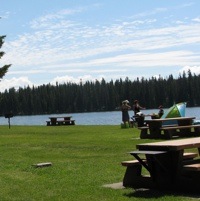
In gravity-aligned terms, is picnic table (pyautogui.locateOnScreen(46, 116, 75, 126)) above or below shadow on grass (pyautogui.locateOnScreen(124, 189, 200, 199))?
above

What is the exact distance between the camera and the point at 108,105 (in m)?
168

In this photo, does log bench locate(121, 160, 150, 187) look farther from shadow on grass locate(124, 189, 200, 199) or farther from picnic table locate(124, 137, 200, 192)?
shadow on grass locate(124, 189, 200, 199)

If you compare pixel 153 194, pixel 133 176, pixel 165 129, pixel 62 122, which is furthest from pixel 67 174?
pixel 62 122

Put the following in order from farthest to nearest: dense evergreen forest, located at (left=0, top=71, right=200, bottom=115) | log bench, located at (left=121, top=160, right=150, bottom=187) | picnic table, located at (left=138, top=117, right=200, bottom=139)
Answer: dense evergreen forest, located at (left=0, top=71, right=200, bottom=115) < picnic table, located at (left=138, top=117, right=200, bottom=139) < log bench, located at (left=121, top=160, right=150, bottom=187)

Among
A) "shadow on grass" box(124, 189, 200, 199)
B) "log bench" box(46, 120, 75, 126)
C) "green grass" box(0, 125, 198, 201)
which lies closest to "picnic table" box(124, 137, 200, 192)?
"shadow on grass" box(124, 189, 200, 199)

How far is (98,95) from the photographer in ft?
575

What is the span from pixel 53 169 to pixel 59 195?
126 inches

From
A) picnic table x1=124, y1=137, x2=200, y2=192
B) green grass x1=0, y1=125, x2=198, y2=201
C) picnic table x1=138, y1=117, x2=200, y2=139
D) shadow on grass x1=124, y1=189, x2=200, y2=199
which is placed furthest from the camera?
picnic table x1=138, y1=117, x2=200, y2=139

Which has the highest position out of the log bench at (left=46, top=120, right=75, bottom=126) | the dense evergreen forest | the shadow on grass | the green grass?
the dense evergreen forest

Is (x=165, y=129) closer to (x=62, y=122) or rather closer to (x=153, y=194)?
(x=153, y=194)

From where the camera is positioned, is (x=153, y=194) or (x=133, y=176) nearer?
(x=153, y=194)

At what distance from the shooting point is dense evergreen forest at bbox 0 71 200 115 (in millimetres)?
154125

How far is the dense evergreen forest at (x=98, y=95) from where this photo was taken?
154125mm

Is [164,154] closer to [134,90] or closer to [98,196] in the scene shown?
[98,196]
